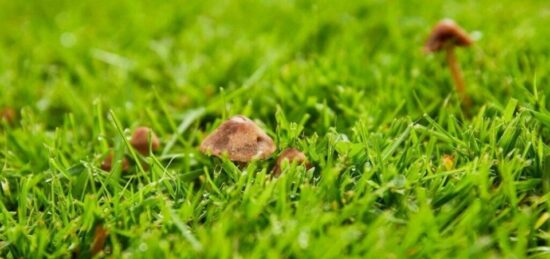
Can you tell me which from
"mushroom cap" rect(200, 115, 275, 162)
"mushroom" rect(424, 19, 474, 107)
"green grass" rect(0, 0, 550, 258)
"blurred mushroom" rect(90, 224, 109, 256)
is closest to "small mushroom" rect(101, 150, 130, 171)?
"green grass" rect(0, 0, 550, 258)

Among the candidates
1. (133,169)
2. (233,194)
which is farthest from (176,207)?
(133,169)

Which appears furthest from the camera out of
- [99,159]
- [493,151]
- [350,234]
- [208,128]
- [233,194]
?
[208,128]

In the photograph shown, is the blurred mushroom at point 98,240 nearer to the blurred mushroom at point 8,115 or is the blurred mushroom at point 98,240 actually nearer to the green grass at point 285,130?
the green grass at point 285,130

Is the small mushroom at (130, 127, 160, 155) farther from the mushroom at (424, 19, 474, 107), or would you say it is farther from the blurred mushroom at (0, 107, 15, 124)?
the mushroom at (424, 19, 474, 107)

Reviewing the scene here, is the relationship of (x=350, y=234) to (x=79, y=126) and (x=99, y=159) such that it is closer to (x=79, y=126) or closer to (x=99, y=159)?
(x=99, y=159)

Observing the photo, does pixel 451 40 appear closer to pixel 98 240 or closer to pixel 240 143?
pixel 240 143

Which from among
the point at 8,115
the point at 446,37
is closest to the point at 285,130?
the point at 446,37

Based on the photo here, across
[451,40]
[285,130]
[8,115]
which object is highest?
[451,40]
